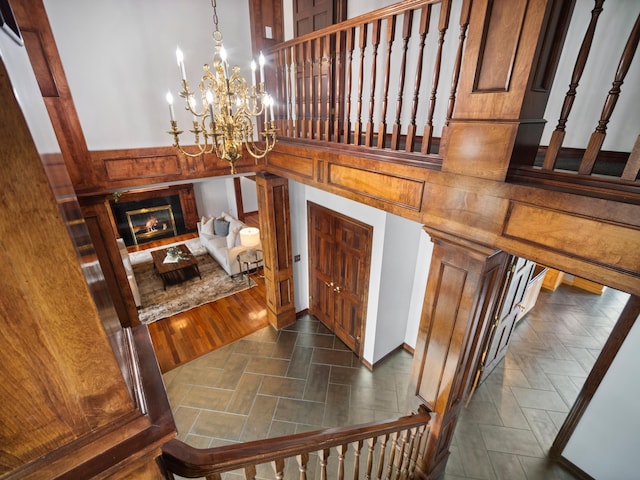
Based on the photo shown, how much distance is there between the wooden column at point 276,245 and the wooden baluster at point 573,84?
316 centimetres

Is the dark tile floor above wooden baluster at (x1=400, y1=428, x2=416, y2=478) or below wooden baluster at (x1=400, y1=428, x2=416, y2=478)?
below

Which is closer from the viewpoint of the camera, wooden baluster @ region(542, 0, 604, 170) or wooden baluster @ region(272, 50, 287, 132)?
wooden baluster @ region(542, 0, 604, 170)

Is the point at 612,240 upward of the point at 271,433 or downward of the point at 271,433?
upward

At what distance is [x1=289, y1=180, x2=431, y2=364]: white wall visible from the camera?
141 inches

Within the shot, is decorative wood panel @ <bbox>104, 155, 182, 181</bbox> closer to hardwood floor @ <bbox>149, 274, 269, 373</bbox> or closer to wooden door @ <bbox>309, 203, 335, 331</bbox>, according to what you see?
wooden door @ <bbox>309, 203, 335, 331</bbox>

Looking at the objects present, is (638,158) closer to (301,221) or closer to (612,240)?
(612,240)

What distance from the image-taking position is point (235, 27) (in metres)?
3.21

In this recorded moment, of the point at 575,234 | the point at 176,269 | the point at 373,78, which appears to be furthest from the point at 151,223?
the point at 575,234

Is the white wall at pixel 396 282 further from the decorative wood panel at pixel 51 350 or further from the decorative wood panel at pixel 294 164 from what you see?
the decorative wood panel at pixel 51 350

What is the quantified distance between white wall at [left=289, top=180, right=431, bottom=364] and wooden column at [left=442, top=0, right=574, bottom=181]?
1.90 metres

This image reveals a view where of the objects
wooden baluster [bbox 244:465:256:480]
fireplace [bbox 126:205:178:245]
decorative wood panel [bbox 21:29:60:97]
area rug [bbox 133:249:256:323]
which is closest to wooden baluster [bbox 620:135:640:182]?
wooden baluster [bbox 244:465:256:480]

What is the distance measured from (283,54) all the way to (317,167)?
1223 millimetres

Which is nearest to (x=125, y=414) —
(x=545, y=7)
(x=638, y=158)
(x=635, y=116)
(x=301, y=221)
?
(x=638, y=158)

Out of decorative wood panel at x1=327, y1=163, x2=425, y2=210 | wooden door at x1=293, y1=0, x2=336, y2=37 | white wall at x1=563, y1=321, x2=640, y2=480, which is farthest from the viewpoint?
wooden door at x1=293, y1=0, x2=336, y2=37
